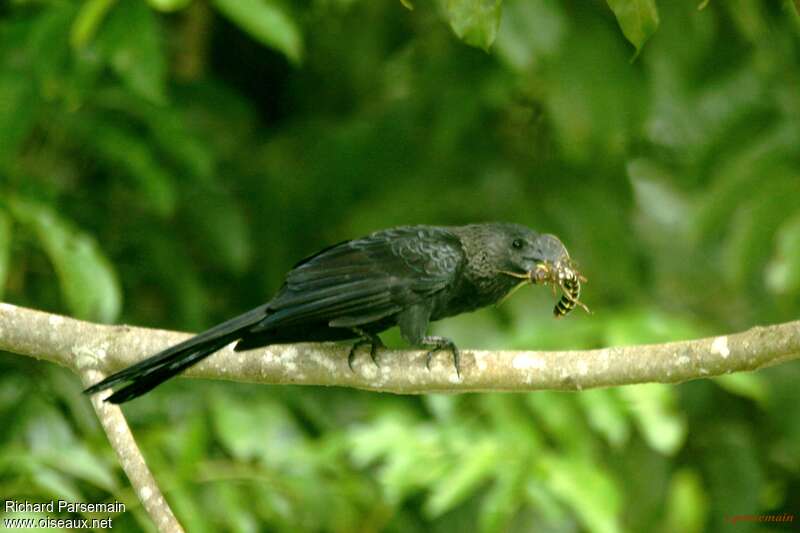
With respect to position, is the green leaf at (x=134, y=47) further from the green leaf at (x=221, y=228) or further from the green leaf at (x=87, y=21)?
the green leaf at (x=221, y=228)

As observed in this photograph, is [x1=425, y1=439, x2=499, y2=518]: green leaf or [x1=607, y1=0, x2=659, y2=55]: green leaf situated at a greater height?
[x1=607, y1=0, x2=659, y2=55]: green leaf

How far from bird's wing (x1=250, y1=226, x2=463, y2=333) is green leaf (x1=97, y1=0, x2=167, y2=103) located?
3.70ft

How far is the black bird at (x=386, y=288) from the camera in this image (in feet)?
8.79

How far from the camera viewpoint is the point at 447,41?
4949 mm

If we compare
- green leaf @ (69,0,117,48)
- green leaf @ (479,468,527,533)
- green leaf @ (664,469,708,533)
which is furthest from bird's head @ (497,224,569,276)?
green leaf @ (664,469,708,533)

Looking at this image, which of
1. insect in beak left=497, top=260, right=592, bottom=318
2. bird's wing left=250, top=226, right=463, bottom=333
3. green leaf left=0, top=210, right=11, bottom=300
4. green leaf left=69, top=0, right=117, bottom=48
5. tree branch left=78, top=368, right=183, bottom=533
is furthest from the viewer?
green leaf left=69, top=0, right=117, bottom=48

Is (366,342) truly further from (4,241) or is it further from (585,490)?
(4,241)

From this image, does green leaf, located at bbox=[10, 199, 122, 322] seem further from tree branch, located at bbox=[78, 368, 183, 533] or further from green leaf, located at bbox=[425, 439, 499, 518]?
green leaf, located at bbox=[425, 439, 499, 518]

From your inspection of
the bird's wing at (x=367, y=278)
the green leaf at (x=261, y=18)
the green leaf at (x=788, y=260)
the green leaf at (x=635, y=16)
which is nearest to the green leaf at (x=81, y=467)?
the bird's wing at (x=367, y=278)

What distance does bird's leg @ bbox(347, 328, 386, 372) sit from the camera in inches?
111

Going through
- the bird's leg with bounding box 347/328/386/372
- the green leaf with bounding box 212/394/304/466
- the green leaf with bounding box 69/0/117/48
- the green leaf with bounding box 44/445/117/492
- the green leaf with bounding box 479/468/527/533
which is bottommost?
the green leaf with bounding box 212/394/304/466

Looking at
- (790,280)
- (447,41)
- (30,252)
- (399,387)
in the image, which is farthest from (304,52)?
(399,387)

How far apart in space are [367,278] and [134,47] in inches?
52.7

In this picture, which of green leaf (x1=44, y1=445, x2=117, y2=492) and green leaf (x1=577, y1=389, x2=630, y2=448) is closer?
green leaf (x1=44, y1=445, x2=117, y2=492)
